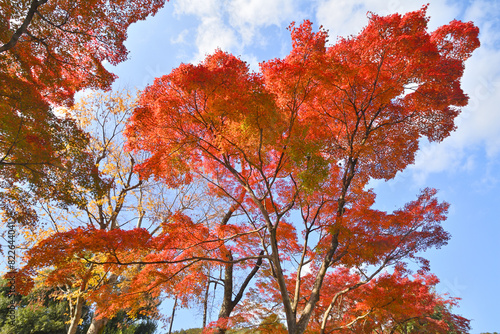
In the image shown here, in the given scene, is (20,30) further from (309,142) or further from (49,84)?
(309,142)

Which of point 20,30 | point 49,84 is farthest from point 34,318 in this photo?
point 20,30

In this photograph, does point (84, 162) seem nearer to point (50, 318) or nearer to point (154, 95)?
point (154, 95)

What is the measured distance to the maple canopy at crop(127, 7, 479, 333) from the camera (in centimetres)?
623

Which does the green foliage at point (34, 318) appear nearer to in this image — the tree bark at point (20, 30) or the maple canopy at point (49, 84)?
the maple canopy at point (49, 84)

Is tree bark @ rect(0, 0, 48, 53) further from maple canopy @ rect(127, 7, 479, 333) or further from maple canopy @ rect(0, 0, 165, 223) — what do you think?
maple canopy @ rect(127, 7, 479, 333)

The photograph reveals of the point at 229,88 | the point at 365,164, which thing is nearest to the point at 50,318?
the point at 229,88

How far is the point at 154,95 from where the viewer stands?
23.2 ft

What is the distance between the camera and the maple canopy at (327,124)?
6.23 meters

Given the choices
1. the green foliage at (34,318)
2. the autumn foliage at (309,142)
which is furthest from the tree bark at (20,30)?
the green foliage at (34,318)

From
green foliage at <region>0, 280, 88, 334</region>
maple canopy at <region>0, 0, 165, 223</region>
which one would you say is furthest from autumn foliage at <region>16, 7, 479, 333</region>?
green foliage at <region>0, 280, 88, 334</region>

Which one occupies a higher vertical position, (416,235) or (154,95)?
(154,95)

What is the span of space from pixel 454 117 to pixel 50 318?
21.2m

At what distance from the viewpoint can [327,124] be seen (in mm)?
8305

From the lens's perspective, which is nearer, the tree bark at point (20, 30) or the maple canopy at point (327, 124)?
the tree bark at point (20, 30)
